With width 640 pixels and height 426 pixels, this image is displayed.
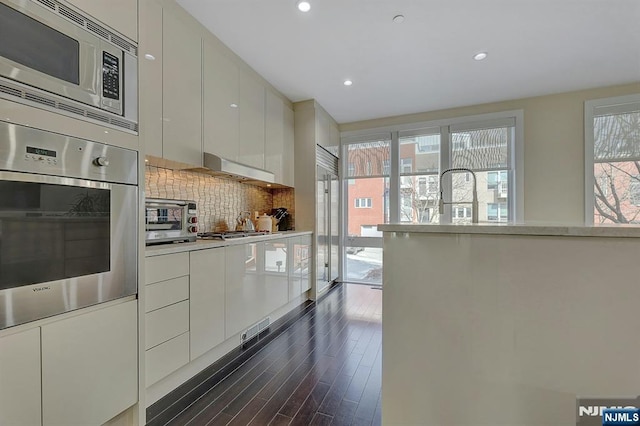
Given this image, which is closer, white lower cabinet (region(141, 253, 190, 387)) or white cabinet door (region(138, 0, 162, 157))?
white lower cabinet (region(141, 253, 190, 387))

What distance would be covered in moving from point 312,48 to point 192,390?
3.01 meters

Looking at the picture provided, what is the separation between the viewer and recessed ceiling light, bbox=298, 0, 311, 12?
1.99 meters

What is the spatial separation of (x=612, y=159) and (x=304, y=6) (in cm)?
426

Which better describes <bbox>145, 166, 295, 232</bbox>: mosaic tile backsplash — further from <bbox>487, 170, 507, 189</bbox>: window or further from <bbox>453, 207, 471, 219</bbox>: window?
<bbox>487, 170, 507, 189</bbox>: window

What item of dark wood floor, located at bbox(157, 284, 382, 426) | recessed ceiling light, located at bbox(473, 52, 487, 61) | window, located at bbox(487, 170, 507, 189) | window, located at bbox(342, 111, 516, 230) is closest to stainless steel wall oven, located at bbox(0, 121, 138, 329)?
dark wood floor, located at bbox(157, 284, 382, 426)

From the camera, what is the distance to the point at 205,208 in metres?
2.74

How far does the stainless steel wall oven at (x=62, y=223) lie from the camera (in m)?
1.00

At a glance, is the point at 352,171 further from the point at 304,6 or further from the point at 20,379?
the point at 20,379

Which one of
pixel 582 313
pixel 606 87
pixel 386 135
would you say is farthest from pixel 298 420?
pixel 606 87

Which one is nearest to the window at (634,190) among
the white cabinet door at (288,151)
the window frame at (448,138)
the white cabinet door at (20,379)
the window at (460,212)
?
the window frame at (448,138)

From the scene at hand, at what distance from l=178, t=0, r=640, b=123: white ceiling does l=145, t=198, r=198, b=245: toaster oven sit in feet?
5.07

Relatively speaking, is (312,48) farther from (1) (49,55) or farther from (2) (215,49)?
(1) (49,55)

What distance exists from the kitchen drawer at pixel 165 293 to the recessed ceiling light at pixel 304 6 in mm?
2169

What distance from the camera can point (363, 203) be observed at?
15.5 ft
